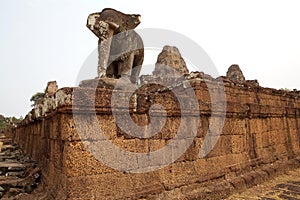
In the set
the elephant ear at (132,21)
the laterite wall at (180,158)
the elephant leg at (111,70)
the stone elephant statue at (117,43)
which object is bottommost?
the laterite wall at (180,158)

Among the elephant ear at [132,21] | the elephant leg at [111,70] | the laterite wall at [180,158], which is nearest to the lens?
the laterite wall at [180,158]

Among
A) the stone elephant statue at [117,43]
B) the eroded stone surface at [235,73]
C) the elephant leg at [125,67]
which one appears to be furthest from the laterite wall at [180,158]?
the eroded stone surface at [235,73]

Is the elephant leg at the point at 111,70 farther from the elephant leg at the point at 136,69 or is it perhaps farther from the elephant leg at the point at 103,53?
the elephant leg at the point at 136,69

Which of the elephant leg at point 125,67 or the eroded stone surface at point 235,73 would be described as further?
the eroded stone surface at point 235,73

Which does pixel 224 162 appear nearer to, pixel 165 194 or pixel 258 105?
pixel 165 194

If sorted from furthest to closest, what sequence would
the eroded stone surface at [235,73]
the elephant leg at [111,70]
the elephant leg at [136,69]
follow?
1. the eroded stone surface at [235,73]
2. the elephant leg at [136,69]
3. the elephant leg at [111,70]

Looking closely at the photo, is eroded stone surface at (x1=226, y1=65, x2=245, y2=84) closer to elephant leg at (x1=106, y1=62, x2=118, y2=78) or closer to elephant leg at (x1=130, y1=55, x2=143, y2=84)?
elephant leg at (x1=130, y1=55, x2=143, y2=84)

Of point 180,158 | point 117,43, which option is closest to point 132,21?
point 117,43

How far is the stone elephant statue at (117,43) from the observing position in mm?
3910

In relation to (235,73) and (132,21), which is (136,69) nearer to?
(132,21)

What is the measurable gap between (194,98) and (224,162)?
4.51 ft

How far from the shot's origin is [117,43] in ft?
13.4

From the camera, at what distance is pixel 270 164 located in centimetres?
592

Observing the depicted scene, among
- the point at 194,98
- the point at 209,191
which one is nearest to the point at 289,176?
the point at 209,191
